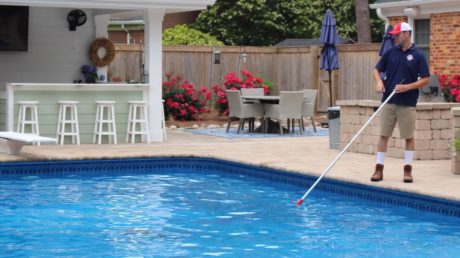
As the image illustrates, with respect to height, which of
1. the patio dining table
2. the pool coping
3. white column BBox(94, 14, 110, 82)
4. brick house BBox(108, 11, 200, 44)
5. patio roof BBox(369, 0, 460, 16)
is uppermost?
brick house BBox(108, 11, 200, 44)

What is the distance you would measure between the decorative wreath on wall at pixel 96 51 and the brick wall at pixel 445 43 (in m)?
6.39

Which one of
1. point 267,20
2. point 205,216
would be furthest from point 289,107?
point 267,20

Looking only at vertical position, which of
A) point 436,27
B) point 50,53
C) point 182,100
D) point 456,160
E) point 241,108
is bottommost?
point 456,160

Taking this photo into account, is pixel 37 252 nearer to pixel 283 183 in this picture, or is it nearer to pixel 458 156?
pixel 283 183

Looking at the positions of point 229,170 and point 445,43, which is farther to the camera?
point 445,43

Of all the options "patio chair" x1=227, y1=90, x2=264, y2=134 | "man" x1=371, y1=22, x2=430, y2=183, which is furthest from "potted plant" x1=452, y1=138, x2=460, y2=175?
"patio chair" x1=227, y1=90, x2=264, y2=134

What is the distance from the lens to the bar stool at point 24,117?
47.0ft

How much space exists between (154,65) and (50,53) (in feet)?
8.87

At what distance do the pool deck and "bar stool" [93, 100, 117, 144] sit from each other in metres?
0.31

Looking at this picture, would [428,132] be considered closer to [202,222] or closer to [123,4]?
[202,222]

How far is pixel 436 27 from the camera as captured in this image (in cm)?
1881

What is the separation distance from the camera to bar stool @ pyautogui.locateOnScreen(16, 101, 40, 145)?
47.0ft

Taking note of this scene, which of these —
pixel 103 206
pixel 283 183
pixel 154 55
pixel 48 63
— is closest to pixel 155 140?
pixel 154 55

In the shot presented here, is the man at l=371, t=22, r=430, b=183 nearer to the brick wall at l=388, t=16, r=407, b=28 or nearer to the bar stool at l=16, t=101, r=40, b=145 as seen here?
the bar stool at l=16, t=101, r=40, b=145
